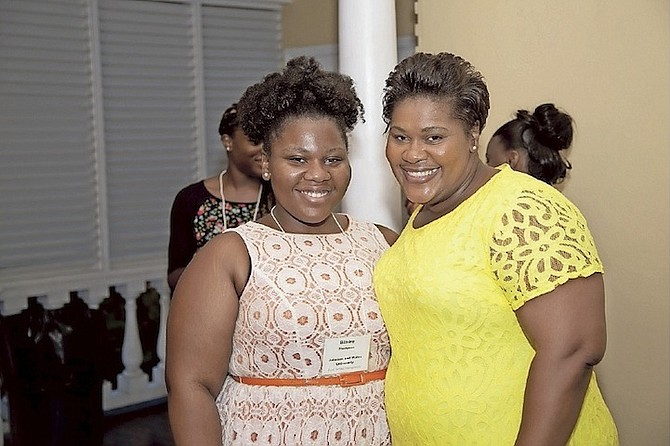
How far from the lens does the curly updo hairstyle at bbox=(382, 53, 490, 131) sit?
177cm

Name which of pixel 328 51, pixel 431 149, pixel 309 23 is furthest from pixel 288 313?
pixel 309 23

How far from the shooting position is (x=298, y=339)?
1870 millimetres

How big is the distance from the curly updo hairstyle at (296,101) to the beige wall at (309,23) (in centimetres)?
347

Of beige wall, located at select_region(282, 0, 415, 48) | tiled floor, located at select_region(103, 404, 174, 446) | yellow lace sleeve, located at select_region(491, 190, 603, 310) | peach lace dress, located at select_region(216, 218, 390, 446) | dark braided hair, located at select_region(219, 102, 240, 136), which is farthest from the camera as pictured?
beige wall, located at select_region(282, 0, 415, 48)

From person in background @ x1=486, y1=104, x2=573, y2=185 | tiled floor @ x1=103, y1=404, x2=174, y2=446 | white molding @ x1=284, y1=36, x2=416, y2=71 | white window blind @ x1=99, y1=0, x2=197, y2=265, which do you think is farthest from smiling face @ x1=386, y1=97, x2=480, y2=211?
white window blind @ x1=99, y1=0, x2=197, y2=265

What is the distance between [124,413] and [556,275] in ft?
13.2

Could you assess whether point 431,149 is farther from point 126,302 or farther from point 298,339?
point 126,302

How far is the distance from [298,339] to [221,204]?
1.63 metres

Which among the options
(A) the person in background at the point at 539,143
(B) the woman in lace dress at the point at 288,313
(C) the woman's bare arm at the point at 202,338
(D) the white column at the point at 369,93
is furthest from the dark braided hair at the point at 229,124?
(C) the woman's bare arm at the point at 202,338

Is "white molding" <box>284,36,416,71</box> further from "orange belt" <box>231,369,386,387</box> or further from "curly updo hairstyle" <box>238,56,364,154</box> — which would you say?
"orange belt" <box>231,369,386,387</box>

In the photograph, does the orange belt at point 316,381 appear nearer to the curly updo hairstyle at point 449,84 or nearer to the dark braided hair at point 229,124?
the curly updo hairstyle at point 449,84

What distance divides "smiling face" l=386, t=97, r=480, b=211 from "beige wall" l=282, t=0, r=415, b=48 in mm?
3671

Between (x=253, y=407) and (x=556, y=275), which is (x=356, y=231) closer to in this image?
(x=253, y=407)

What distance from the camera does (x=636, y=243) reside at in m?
3.06
